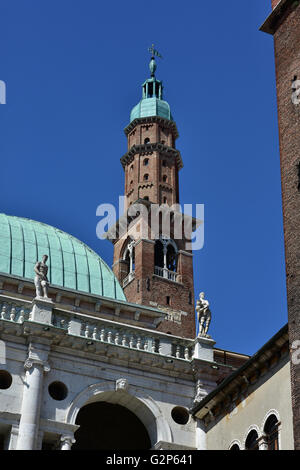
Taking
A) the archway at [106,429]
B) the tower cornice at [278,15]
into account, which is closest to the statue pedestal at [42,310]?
the archway at [106,429]

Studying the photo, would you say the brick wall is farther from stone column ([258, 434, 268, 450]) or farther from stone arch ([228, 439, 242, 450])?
stone arch ([228, 439, 242, 450])

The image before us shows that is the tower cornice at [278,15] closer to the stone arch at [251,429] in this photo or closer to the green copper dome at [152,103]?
the stone arch at [251,429]

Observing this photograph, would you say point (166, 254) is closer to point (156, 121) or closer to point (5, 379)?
point (156, 121)

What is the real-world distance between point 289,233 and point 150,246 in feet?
164

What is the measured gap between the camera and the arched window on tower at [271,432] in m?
23.3

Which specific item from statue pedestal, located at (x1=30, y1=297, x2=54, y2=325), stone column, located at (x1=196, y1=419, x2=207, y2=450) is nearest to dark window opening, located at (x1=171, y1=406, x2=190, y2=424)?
stone column, located at (x1=196, y1=419, x2=207, y2=450)

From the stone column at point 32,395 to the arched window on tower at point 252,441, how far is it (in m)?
6.18

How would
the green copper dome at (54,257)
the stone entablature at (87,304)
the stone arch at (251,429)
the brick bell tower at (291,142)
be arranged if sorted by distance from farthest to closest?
the green copper dome at (54,257), the stone entablature at (87,304), the stone arch at (251,429), the brick bell tower at (291,142)

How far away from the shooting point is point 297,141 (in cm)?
2361

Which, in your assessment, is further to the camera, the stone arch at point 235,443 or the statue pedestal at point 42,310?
the statue pedestal at point 42,310

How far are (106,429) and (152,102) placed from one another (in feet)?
190

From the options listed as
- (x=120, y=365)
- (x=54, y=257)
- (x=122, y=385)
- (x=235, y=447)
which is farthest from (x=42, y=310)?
(x=235, y=447)

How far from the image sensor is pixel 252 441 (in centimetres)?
2481
